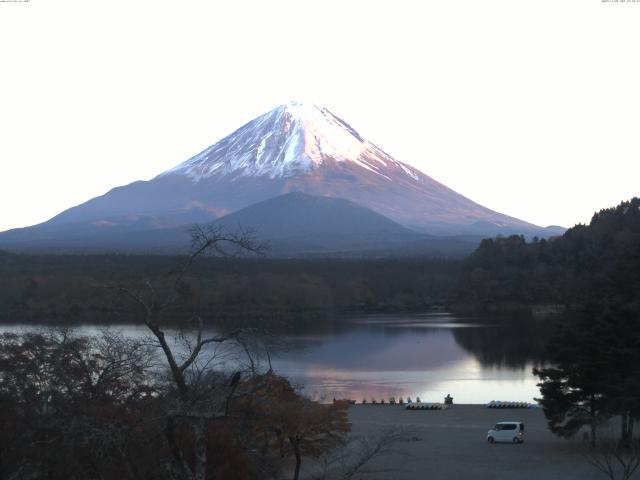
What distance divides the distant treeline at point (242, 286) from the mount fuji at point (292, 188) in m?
41.8

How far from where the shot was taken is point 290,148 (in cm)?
10156

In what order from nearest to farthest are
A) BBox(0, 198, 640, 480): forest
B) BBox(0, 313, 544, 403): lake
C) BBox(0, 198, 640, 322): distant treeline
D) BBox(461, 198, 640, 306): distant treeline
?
BBox(0, 198, 640, 480): forest → BBox(0, 313, 544, 403): lake → BBox(0, 198, 640, 322): distant treeline → BBox(461, 198, 640, 306): distant treeline

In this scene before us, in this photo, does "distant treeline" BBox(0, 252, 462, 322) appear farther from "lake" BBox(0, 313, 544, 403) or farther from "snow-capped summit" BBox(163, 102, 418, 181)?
"snow-capped summit" BBox(163, 102, 418, 181)

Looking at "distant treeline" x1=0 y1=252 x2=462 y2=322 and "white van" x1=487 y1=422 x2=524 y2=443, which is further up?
"distant treeline" x1=0 y1=252 x2=462 y2=322

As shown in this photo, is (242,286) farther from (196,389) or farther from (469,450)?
(196,389)

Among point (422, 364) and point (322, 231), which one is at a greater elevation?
point (322, 231)

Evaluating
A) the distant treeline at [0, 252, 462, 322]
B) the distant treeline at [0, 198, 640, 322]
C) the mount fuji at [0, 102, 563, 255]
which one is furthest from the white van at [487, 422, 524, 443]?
the mount fuji at [0, 102, 563, 255]

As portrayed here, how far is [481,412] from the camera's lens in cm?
1366

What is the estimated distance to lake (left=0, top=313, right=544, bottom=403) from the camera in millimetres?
16859

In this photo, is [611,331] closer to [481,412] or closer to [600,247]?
[481,412]

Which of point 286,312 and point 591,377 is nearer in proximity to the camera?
point 591,377

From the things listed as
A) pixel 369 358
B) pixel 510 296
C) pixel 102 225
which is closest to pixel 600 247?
pixel 510 296

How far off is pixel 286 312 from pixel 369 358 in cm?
1273

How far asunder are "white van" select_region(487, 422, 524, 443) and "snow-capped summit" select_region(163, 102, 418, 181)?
89595 millimetres
